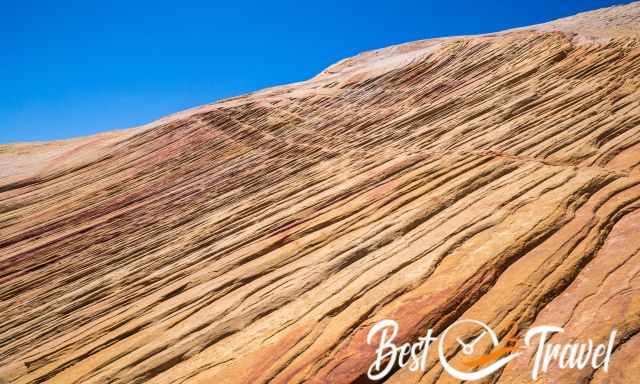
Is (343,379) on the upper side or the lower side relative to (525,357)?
upper

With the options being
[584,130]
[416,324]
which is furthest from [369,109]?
[416,324]

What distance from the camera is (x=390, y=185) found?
9531mm

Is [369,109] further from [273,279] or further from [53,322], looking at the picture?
[53,322]

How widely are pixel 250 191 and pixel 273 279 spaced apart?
14.0 ft

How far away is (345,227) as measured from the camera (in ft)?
27.8

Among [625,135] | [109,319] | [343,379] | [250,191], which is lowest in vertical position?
[343,379]

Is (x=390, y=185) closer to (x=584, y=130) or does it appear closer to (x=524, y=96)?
(x=584, y=130)

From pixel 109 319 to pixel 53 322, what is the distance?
1366mm

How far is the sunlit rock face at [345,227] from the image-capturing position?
558 cm

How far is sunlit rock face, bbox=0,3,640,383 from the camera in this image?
558 centimetres

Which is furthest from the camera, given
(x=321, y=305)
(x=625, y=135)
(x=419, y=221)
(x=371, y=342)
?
(x=625, y=135)

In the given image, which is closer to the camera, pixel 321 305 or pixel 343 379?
pixel 343 379

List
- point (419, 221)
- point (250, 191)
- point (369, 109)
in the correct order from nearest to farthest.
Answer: point (419, 221), point (250, 191), point (369, 109)

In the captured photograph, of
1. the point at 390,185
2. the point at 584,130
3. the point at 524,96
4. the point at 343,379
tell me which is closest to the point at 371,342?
the point at 343,379
